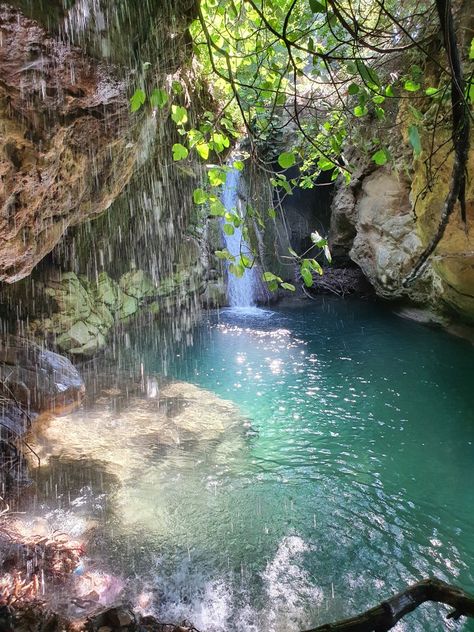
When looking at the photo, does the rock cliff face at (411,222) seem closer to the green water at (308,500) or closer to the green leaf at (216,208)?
the green water at (308,500)

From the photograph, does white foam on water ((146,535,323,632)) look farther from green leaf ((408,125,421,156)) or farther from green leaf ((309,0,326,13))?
green leaf ((309,0,326,13))

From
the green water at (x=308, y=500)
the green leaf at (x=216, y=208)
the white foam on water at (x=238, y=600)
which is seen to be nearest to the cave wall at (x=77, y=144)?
the green leaf at (x=216, y=208)

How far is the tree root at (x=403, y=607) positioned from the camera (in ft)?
3.69

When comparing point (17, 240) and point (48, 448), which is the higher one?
point (17, 240)

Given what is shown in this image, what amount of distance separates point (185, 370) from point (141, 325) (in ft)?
8.34

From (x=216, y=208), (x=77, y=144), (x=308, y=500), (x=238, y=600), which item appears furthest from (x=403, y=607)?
(x=77, y=144)

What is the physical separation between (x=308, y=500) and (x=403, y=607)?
13.9ft

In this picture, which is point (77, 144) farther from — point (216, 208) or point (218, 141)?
point (216, 208)

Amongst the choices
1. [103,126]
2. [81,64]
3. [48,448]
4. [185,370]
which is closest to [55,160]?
[103,126]

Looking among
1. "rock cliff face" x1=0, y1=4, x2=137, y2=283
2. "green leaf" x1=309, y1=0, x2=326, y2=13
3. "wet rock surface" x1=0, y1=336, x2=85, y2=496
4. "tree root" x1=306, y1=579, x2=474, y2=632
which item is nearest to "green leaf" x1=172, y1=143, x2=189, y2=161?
"green leaf" x1=309, y1=0, x2=326, y2=13

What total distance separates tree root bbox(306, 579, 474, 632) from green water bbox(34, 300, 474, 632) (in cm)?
279

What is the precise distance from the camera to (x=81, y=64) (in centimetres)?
414

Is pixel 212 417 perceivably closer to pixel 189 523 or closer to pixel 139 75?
pixel 189 523

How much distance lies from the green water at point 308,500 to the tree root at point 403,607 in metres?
2.79
